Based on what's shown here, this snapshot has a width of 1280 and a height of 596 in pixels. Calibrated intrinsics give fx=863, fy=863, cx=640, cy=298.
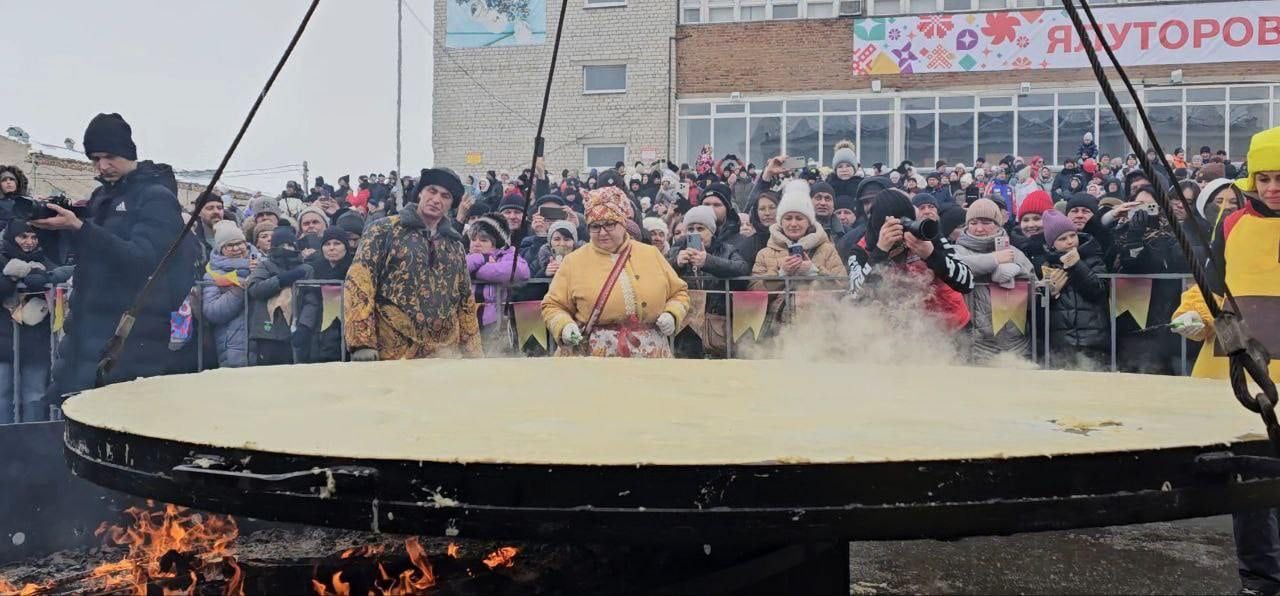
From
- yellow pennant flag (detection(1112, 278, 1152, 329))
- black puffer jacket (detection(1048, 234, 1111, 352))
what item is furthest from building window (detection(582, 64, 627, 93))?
yellow pennant flag (detection(1112, 278, 1152, 329))

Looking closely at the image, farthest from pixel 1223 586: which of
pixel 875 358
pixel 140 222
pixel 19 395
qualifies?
pixel 19 395

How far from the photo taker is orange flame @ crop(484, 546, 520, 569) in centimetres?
214

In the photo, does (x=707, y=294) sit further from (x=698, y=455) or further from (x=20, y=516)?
(x=698, y=455)

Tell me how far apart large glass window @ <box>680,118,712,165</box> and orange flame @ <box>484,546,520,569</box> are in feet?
66.8

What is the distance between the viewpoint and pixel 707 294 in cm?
702

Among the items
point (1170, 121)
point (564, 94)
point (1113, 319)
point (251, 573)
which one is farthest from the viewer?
point (564, 94)

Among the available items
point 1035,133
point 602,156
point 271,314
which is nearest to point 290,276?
point 271,314

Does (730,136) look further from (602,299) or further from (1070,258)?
(602,299)

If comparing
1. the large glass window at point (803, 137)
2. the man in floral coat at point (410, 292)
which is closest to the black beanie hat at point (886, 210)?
the man in floral coat at point (410, 292)

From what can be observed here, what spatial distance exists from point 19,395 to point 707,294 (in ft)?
17.3

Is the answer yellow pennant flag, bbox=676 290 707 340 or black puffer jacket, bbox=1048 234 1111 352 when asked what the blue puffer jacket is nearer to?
yellow pennant flag, bbox=676 290 707 340

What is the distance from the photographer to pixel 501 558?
2180mm

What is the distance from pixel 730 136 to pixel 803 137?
1.86 metres

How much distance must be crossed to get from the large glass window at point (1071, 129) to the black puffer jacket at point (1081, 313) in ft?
50.0
